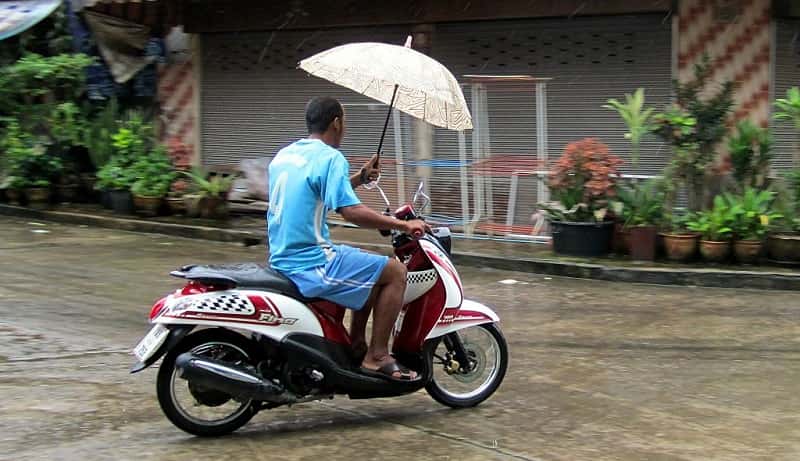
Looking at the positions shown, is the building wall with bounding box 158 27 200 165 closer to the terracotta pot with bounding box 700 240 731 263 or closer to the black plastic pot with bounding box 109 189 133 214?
the black plastic pot with bounding box 109 189 133 214

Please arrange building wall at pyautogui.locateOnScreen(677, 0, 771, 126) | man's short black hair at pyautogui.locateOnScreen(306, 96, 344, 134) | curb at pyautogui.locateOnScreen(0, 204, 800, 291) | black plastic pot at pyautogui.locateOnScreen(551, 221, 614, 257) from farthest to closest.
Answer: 1. building wall at pyautogui.locateOnScreen(677, 0, 771, 126)
2. black plastic pot at pyautogui.locateOnScreen(551, 221, 614, 257)
3. curb at pyautogui.locateOnScreen(0, 204, 800, 291)
4. man's short black hair at pyautogui.locateOnScreen(306, 96, 344, 134)

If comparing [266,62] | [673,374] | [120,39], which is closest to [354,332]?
[673,374]

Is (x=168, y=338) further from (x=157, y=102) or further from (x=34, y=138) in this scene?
(x=157, y=102)

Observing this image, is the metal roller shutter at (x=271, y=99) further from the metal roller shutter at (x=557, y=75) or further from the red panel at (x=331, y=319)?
the red panel at (x=331, y=319)

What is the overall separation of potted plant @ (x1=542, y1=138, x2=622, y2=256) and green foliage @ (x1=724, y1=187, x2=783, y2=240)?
127 cm

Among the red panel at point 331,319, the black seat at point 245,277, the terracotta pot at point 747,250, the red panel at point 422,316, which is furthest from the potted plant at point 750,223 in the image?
the black seat at point 245,277

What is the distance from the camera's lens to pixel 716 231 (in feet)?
32.8

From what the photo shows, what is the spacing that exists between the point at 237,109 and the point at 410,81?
408 inches

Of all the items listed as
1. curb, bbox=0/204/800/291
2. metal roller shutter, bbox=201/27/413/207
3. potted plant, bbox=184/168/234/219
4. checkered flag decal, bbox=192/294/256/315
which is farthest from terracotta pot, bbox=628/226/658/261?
checkered flag decal, bbox=192/294/256/315

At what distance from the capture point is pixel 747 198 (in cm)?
997

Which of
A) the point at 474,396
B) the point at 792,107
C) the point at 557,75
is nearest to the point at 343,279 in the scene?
the point at 474,396

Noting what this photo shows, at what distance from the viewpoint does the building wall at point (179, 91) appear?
15.5m

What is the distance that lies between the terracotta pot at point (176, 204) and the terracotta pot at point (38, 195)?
215 cm

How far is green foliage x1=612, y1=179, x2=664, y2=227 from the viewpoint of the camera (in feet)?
34.0
